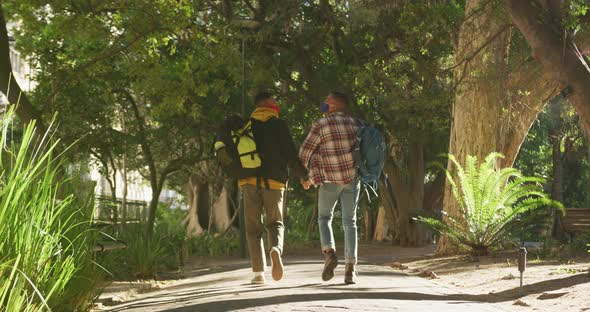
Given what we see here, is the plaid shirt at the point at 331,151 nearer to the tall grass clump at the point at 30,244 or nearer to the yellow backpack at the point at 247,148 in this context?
the yellow backpack at the point at 247,148

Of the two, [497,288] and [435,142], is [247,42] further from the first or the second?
[497,288]

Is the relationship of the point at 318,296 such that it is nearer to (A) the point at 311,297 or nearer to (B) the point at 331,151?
(A) the point at 311,297

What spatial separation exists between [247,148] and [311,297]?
2296 mm

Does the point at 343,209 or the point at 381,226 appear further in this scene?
the point at 381,226

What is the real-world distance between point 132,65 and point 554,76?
942 centimetres

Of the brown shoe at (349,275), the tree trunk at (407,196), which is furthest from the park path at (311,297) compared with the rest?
the tree trunk at (407,196)

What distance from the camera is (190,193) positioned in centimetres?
4188

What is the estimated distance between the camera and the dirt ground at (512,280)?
1015 cm

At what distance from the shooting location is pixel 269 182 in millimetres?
11359

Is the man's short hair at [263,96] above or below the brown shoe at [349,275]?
above

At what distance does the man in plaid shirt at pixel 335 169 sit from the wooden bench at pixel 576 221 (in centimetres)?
Result: 1113

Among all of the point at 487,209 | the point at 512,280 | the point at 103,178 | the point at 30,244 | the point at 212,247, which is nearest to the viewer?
the point at 30,244

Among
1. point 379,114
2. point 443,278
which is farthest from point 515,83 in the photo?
point 379,114

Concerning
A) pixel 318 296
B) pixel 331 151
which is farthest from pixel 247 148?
pixel 318 296
